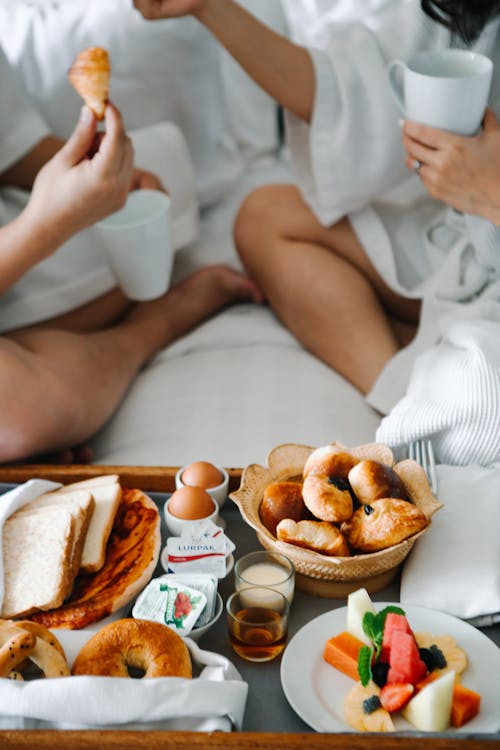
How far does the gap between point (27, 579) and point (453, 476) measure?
497mm

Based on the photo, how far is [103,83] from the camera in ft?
3.81

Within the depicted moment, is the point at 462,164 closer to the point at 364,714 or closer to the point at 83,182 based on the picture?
the point at 83,182

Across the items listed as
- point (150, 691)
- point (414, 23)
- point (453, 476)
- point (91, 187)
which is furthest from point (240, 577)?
point (414, 23)

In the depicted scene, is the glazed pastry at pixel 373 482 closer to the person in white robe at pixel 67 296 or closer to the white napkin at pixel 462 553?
the white napkin at pixel 462 553

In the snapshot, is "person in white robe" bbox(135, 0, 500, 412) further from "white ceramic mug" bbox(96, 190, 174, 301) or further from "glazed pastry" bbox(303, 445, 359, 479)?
"glazed pastry" bbox(303, 445, 359, 479)

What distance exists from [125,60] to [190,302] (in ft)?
1.67

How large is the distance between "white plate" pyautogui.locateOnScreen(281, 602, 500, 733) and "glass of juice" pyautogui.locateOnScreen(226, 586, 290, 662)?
0.02m

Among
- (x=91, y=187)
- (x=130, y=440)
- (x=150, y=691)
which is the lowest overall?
(x=130, y=440)

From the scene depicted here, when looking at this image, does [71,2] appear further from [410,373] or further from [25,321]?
[410,373]

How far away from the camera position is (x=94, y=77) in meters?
1.15

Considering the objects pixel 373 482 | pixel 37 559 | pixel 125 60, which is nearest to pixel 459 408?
pixel 373 482

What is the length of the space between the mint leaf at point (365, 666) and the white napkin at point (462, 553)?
12cm

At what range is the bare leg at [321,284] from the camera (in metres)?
1.41

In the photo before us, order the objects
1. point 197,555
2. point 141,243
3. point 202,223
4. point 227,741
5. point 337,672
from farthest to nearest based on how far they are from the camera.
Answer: point 202,223 → point 141,243 → point 197,555 → point 337,672 → point 227,741
